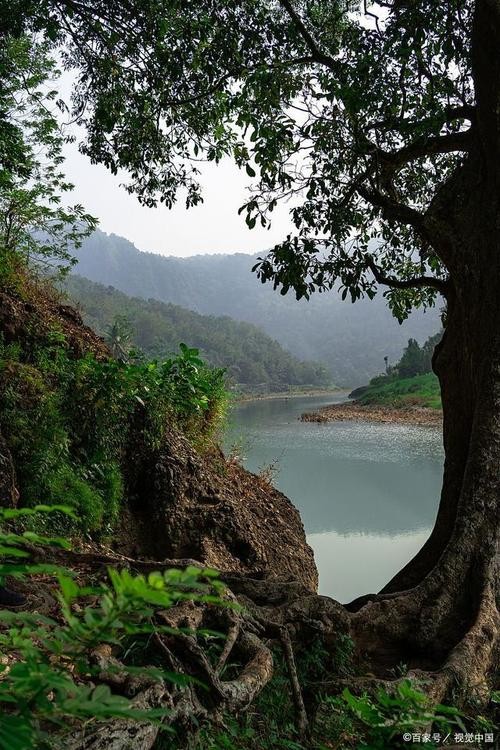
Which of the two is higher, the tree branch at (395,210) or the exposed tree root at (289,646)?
the tree branch at (395,210)

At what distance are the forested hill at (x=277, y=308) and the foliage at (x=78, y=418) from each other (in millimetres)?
94139

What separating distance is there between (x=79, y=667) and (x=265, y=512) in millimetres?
6083

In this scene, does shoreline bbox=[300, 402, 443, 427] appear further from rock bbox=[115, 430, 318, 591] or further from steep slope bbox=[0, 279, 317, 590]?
steep slope bbox=[0, 279, 317, 590]

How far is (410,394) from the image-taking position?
127 ft

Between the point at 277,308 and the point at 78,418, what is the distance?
15564cm

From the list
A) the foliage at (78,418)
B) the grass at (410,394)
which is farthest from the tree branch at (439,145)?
the grass at (410,394)

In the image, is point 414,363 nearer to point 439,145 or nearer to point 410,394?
point 410,394

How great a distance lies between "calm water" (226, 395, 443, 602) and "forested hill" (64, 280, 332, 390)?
170ft

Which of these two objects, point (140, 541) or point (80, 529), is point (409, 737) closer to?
point (80, 529)

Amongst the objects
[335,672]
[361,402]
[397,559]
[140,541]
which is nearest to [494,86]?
[335,672]

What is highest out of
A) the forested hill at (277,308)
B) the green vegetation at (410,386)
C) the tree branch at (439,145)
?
the forested hill at (277,308)

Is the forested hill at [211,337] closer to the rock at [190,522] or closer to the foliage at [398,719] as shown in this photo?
the rock at [190,522]

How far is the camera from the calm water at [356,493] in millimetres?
7941

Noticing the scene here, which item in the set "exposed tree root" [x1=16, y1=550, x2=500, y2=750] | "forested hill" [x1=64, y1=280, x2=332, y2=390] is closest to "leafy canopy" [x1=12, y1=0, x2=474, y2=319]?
"exposed tree root" [x1=16, y1=550, x2=500, y2=750]
